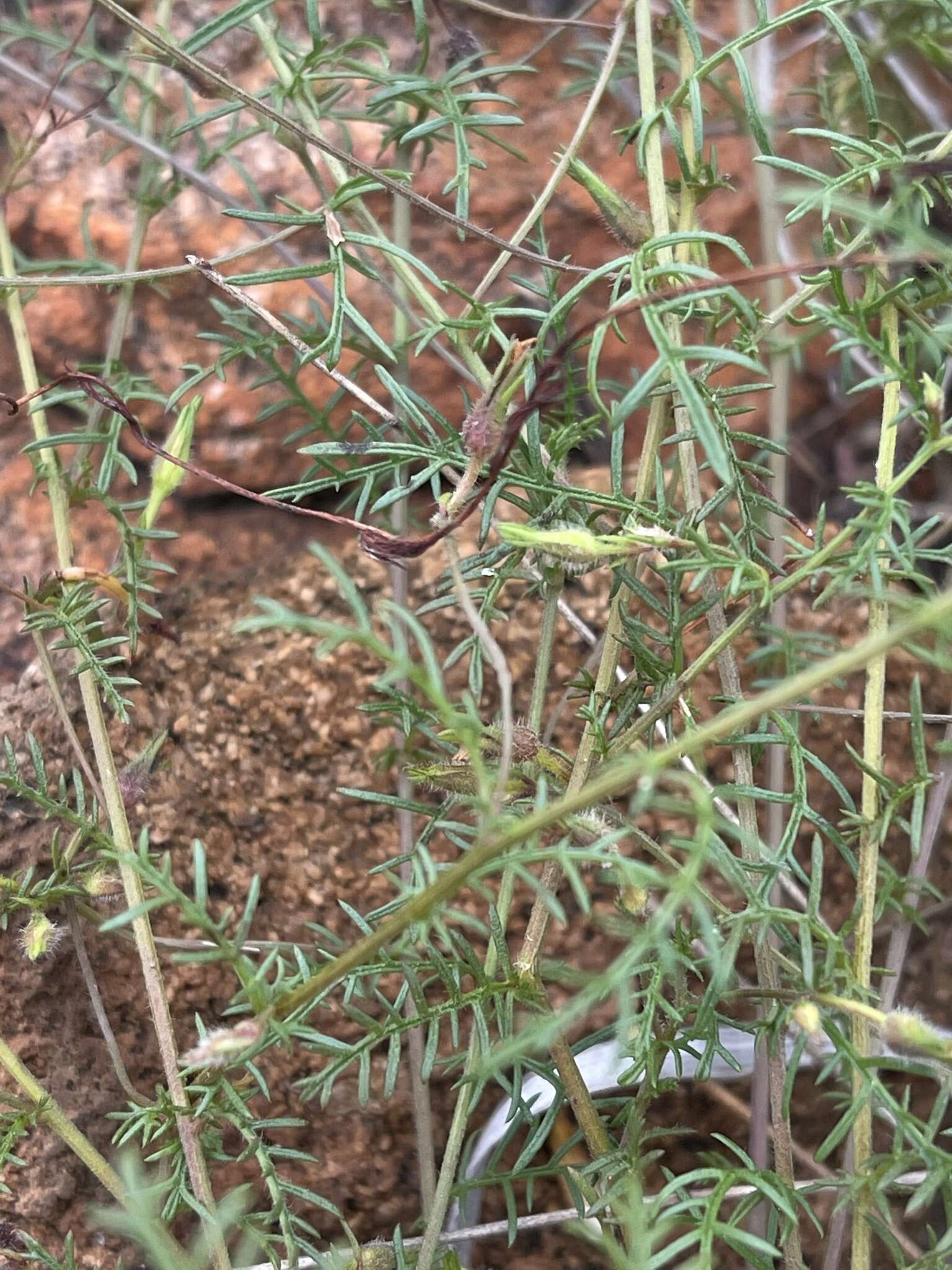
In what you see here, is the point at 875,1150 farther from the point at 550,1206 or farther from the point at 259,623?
the point at 259,623

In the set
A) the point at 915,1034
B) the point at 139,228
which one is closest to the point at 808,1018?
the point at 915,1034

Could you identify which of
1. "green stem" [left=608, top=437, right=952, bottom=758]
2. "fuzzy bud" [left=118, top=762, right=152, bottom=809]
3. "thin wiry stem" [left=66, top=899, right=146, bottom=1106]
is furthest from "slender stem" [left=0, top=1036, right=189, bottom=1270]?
"green stem" [left=608, top=437, right=952, bottom=758]

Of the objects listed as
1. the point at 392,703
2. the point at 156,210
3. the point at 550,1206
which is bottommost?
the point at 550,1206

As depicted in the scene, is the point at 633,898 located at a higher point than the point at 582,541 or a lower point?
lower

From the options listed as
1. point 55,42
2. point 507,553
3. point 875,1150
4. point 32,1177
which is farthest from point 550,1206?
point 55,42

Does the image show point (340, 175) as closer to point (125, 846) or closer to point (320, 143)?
point (320, 143)
